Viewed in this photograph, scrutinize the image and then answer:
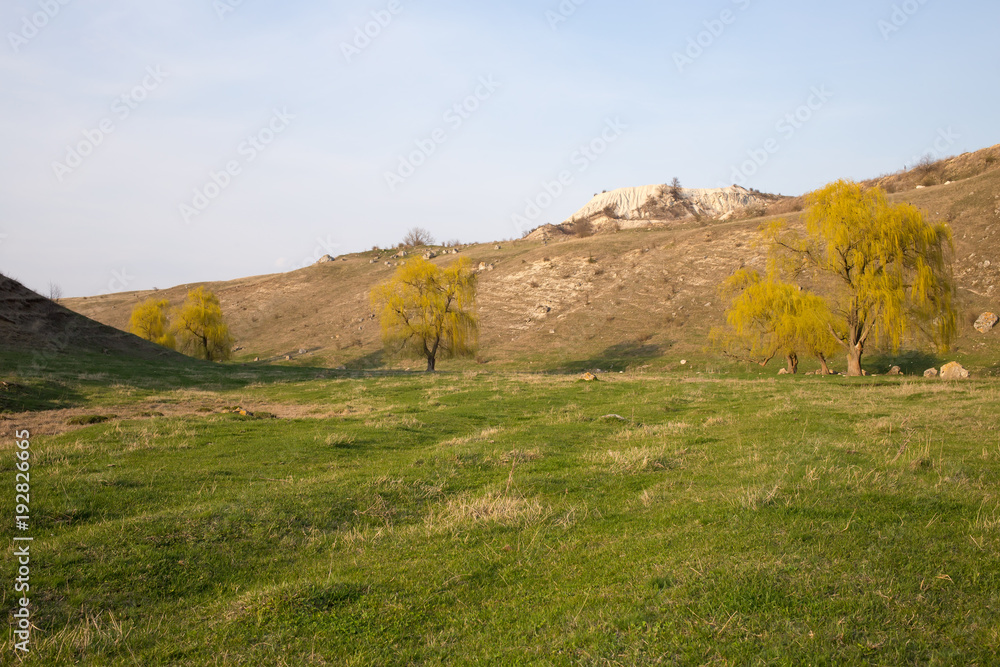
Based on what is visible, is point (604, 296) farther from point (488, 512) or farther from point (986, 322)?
point (488, 512)

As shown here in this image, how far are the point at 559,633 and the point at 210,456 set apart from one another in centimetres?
1155

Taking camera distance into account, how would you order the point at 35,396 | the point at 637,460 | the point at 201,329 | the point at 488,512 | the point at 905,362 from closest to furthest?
the point at 488,512
the point at 637,460
the point at 35,396
the point at 905,362
the point at 201,329

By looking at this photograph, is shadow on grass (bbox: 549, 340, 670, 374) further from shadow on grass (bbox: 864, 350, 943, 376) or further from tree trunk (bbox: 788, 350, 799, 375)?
shadow on grass (bbox: 864, 350, 943, 376)

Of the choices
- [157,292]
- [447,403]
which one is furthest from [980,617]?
[157,292]

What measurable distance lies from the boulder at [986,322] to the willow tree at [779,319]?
15.8 metres

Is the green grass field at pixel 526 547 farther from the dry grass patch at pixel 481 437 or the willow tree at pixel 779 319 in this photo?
the willow tree at pixel 779 319

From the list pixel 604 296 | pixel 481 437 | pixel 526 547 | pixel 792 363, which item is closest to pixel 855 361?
pixel 792 363

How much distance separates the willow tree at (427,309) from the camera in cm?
5353

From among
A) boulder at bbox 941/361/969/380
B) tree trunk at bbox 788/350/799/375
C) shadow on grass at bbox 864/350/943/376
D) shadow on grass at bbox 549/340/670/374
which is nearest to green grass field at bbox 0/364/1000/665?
boulder at bbox 941/361/969/380

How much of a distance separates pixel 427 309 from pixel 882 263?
3648 cm

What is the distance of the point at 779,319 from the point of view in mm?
38969

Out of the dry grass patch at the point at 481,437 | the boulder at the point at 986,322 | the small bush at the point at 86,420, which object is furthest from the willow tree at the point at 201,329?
the boulder at the point at 986,322

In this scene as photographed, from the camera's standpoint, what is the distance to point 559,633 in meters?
5.32

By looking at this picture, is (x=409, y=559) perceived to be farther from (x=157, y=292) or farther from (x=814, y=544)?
(x=157, y=292)
